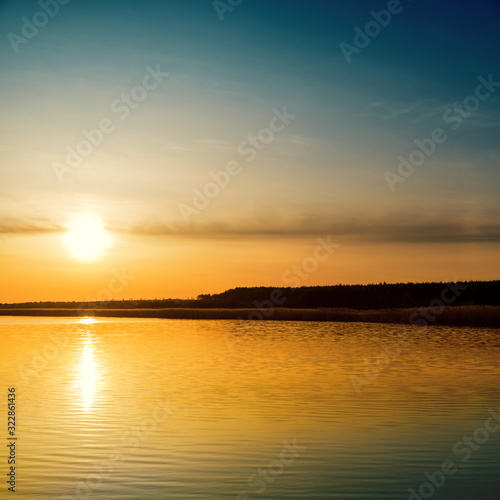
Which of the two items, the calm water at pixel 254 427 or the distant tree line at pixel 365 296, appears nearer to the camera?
the calm water at pixel 254 427

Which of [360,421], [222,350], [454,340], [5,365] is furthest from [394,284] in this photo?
[360,421]

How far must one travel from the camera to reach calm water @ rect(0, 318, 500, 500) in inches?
463

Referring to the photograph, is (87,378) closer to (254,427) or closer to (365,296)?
(254,427)

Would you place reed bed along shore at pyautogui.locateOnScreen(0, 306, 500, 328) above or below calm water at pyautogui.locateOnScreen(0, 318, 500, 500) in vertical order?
above

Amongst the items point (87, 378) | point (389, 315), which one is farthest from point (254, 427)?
point (389, 315)

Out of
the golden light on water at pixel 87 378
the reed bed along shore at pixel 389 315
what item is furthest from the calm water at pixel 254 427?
the reed bed along shore at pixel 389 315

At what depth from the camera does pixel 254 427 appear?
16359mm

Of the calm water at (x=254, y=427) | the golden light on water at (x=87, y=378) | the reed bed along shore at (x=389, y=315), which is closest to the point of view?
the calm water at (x=254, y=427)

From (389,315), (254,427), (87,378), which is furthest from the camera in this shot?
(389,315)

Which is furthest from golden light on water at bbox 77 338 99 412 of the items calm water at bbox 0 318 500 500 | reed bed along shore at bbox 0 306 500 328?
reed bed along shore at bbox 0 306 500 328

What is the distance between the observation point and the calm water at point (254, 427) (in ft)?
38.5

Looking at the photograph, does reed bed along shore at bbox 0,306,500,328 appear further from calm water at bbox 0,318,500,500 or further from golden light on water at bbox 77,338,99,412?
golden light on water at bbox 77,338,99,412

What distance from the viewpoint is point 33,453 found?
543 inches

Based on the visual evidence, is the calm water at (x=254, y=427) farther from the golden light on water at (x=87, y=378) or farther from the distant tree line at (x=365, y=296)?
the distant tree line at (x=365, y=296)
